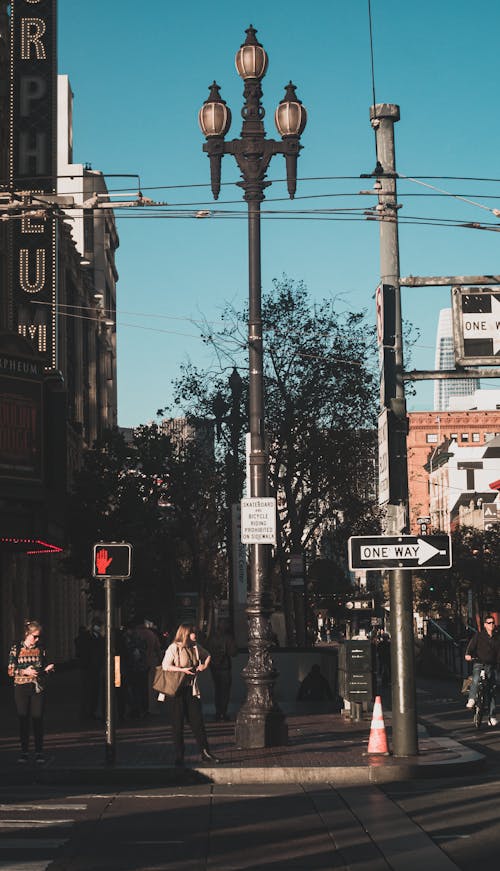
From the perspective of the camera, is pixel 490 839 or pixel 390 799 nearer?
pixel 490 839

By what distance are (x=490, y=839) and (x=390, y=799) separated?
2.84 meters

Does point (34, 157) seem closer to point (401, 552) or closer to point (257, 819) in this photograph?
point (401, 552)

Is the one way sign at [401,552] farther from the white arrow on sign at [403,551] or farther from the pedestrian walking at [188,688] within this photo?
the pedestrian walking at [188,688]

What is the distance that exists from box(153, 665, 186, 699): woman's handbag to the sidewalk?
854mm

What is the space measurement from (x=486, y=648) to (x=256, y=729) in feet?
23.4

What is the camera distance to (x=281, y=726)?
59.5 feet

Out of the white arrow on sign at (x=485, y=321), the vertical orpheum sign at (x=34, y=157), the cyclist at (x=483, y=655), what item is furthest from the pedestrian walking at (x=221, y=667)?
the vertical orpheum sign at (x=34, y=157)

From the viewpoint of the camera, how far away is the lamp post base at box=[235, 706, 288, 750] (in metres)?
17.8

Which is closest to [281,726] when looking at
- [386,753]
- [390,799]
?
[386,753]

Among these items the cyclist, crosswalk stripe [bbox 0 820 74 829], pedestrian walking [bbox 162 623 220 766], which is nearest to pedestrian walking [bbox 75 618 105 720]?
the cyclist

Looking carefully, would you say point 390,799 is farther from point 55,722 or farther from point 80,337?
point 80,337

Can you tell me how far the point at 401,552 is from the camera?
16.4 metres

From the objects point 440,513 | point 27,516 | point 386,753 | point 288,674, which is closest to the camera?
point 386,753

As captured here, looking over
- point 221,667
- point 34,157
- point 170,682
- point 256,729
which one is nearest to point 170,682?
point 170,682
